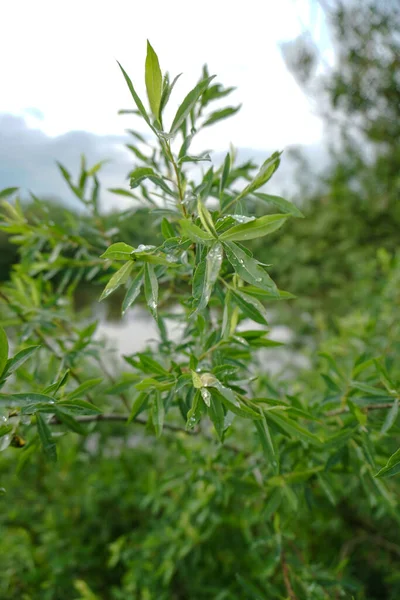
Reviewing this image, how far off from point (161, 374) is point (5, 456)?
72 cm

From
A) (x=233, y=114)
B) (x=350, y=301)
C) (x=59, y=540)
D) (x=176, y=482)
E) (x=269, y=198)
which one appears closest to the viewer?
(x=269, y=198)

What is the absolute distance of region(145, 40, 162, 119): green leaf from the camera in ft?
0.83

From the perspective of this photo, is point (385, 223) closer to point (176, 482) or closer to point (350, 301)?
point (350, 301)

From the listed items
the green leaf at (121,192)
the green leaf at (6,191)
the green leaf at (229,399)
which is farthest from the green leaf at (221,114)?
the green leaf at (229,399)

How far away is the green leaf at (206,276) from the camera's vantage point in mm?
231

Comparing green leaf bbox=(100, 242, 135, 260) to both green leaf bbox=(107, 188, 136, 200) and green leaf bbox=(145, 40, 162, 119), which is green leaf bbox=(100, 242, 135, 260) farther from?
green leaf bbox=(107, 188, 136, 200)

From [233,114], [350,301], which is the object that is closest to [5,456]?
[233,114]

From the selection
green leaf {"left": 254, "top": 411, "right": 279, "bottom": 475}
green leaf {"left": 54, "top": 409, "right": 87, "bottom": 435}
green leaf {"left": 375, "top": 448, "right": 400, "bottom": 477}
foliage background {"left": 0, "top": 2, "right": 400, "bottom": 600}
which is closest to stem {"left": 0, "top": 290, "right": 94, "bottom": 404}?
foliage background {"left": 0, "top": 2, "right": 400, "bottom": 600}

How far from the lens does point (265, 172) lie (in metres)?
0.29

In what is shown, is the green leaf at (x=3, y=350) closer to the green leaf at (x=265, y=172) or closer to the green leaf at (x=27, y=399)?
the green leaf at (x=27, y=399)

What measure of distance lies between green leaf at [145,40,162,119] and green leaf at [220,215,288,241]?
97mm

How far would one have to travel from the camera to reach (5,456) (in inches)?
35.1

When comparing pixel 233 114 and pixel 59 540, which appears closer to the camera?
pixel 233 114

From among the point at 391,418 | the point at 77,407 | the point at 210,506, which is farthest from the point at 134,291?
the point at 210,506
